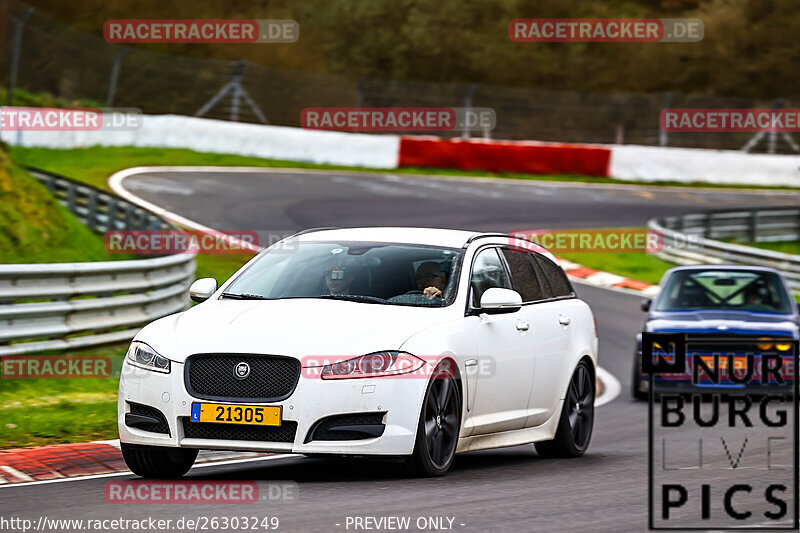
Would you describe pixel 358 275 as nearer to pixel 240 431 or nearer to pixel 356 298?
pixel 356 298

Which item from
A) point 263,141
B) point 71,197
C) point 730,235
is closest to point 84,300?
point 71,197

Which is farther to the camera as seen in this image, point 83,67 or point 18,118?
point 83,67

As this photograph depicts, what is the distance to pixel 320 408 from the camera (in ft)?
24.7

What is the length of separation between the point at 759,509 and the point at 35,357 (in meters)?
7.84

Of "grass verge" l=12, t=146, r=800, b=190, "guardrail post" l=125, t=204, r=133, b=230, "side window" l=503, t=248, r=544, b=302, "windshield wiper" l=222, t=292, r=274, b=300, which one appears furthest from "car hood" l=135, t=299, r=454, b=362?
"grass verge" l=12, t=146, r=800, b=190

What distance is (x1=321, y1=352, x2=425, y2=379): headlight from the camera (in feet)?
24.8

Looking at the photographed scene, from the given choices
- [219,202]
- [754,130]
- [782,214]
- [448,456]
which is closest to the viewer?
[448,456]

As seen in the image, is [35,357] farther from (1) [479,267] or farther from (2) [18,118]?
(2) [18,118]

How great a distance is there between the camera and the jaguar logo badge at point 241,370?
7.59 metres

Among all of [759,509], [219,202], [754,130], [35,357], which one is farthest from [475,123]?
[759,509]

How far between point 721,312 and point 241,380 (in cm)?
812

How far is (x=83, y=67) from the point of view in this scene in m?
36.0

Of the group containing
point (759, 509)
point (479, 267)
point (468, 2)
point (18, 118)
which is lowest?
point (759, 509)

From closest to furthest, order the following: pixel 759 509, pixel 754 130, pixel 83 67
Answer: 1. pixel 759 509
2. pixel 83 67
3. pixel 754 130
